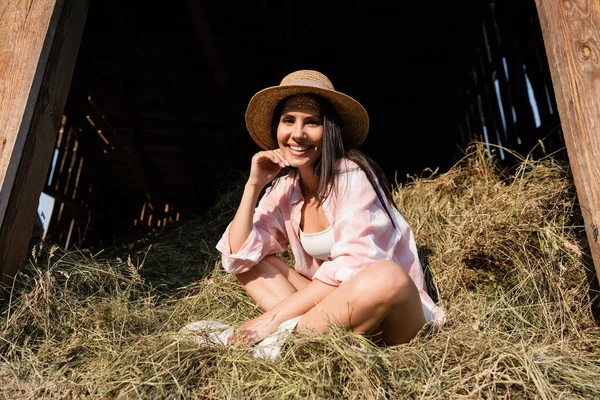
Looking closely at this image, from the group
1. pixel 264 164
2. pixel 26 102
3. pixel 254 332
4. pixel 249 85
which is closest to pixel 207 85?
pixel 249 85

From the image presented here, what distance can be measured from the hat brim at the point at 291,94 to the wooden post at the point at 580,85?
753 millimetres

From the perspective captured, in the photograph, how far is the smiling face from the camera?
7.06 ft

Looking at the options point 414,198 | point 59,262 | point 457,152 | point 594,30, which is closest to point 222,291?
point 59,262

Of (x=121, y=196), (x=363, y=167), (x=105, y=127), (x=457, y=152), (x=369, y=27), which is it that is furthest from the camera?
(x=121, y=196)

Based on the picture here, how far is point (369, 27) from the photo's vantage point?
166 inches

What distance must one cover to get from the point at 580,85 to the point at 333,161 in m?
0.92

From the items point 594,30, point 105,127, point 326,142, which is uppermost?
point 105,127

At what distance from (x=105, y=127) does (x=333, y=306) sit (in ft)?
12.1

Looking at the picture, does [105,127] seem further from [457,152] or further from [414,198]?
[457,152]

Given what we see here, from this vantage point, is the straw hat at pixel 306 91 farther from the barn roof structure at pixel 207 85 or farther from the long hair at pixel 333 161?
the barn roof structure at pixel 207 85

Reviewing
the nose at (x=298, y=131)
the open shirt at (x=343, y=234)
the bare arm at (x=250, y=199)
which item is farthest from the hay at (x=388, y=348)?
the nose at (x=298, y=131)

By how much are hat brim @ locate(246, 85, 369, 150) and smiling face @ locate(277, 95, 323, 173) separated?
0.19ft

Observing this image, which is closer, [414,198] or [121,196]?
[414,198]

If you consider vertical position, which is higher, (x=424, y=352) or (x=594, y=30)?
(x=594, y=30)
